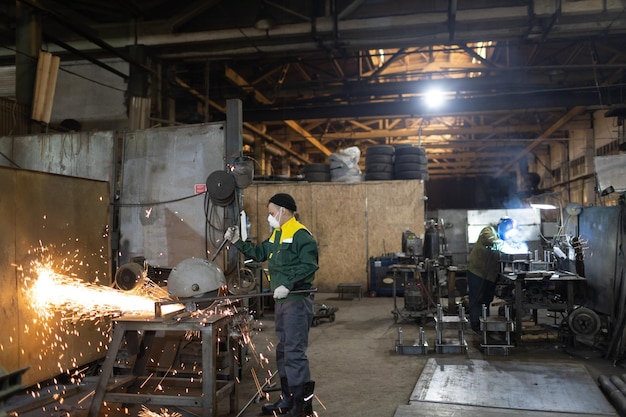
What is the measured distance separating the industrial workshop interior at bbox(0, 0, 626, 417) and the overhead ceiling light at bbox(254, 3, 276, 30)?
0.04 m

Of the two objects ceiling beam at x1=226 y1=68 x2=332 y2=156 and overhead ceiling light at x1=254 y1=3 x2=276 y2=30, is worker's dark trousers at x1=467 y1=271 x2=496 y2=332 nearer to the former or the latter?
overhead ceiling light at x1=254 y1=3 x2=276 y2=30

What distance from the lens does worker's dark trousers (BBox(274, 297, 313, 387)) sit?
4137 mm

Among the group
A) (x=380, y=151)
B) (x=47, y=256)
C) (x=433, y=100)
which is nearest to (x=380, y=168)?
(x=380, y=151)

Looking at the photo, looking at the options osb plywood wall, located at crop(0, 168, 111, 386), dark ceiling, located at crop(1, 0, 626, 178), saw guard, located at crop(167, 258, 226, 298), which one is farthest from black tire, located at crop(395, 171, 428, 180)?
saw guard, located at crop(167, 258, 226, 298)

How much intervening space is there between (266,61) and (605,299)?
794 centimetres

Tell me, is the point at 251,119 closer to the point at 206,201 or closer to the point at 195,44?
the point at 195,44

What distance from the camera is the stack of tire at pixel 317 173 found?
40.3 ft

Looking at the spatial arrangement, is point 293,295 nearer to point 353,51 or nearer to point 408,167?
point 353,51

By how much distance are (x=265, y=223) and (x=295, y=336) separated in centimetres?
813

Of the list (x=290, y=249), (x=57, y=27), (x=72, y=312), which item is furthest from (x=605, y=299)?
(x=57, y=27)

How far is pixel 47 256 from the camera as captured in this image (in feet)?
15.4

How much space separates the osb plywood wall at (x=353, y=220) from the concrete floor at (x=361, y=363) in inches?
122

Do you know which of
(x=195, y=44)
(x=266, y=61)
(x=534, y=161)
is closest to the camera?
(x=195, y=44)

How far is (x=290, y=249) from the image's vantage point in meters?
4.31
